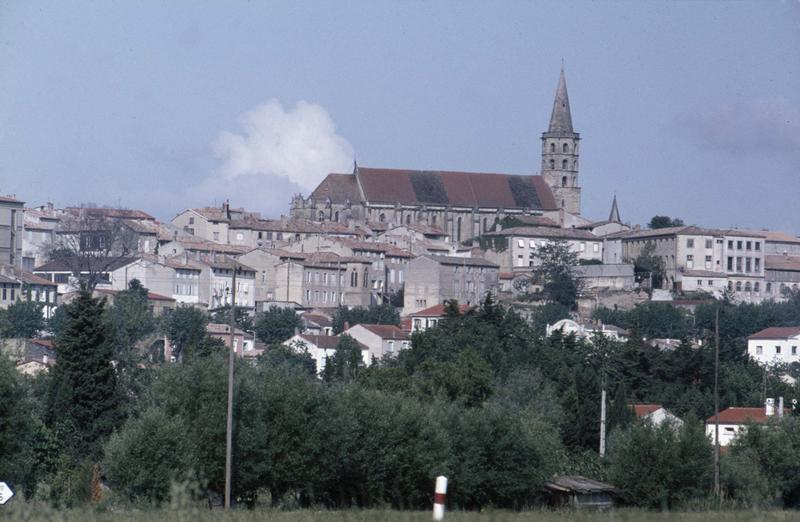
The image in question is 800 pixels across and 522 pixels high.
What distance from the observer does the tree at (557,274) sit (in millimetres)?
122375

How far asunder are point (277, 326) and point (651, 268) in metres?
36.0

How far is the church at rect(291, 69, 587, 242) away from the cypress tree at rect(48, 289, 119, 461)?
93963 millimetres

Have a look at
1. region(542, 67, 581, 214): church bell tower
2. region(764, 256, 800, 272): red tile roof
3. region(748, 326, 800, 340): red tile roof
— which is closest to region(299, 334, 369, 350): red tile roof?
region(748, 326, 800, 340): red tile roof

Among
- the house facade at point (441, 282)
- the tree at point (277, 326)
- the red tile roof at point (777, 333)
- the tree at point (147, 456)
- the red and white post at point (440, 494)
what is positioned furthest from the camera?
the house facade at point (441, 282)

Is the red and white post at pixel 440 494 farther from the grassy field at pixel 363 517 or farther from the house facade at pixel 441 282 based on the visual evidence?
the house facade at pixel 441 282

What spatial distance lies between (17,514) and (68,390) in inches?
1339

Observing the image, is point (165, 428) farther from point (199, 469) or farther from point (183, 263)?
point (183, 263)

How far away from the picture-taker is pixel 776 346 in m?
102

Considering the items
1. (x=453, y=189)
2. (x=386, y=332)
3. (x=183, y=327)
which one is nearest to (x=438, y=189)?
(x=453, y=189)

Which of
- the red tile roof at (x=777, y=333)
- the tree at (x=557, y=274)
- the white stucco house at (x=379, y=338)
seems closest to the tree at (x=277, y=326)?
the white stucco house at (x=379, y=338)

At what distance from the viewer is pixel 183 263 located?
117 metres

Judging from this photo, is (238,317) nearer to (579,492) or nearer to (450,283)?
(450,283)

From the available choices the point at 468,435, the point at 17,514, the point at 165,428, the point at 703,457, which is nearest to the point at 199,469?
the point at 165,428

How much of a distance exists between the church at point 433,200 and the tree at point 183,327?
48.5 meters
